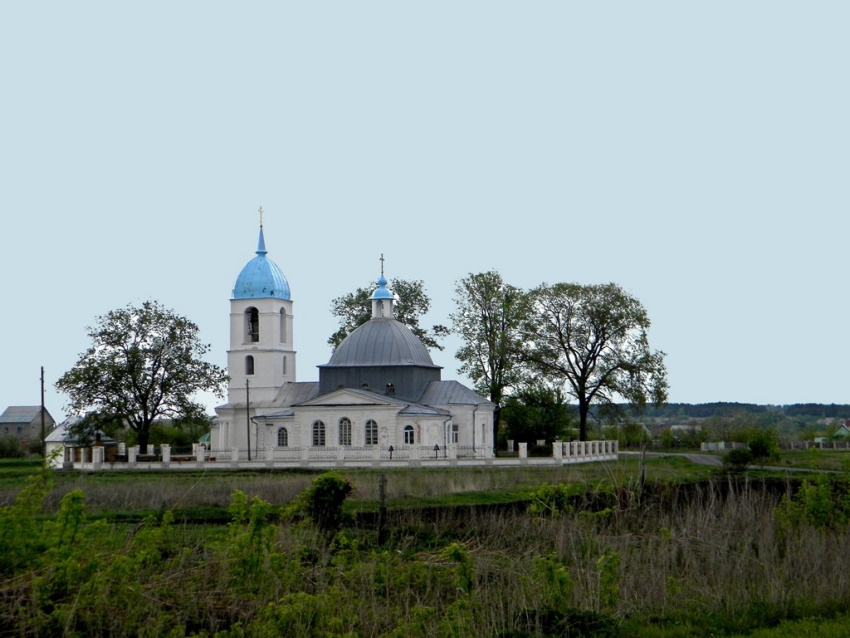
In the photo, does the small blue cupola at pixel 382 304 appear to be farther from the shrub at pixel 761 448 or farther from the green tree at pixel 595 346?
the shrub at pixel 761 448

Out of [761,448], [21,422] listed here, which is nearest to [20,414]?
[21,422]

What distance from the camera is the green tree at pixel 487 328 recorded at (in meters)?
64.3

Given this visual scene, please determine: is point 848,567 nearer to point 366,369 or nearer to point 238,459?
point 238,459

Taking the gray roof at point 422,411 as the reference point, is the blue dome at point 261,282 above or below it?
above

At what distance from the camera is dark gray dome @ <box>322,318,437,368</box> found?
60.0 metres

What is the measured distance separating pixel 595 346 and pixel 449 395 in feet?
27.1

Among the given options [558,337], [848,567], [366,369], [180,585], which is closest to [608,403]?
[558,337]

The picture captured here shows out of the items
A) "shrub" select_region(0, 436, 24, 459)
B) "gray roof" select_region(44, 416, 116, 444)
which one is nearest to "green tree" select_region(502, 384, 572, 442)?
"gray roof" select_region(44, 416, 116, 444)

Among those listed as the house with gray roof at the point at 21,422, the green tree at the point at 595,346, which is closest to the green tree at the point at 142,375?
the green tree at the point at 595,346

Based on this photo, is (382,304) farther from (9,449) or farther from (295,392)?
(9,449)

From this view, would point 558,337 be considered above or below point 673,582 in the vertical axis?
above

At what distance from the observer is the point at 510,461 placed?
50.3m

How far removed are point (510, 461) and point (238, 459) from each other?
12.3 m

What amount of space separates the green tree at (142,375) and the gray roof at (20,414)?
6227 centimetres
